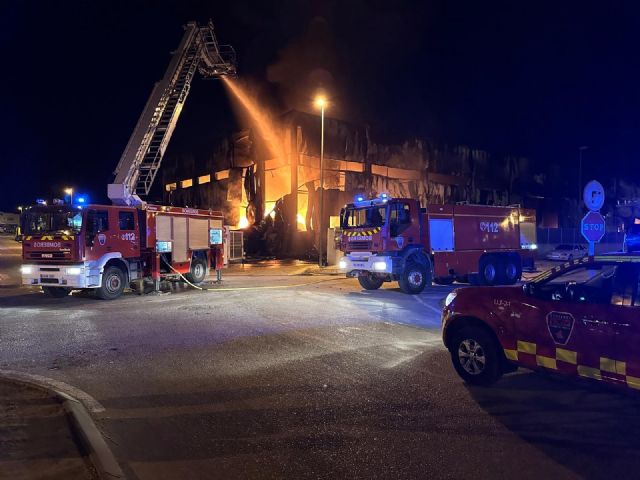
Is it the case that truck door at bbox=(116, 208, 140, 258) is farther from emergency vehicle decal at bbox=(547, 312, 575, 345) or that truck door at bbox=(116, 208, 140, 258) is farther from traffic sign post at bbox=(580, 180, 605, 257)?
emergency vehicle decal at bbox=(547, 312, 575, 345)

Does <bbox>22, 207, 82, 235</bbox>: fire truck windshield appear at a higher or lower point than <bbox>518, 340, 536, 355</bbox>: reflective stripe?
higher

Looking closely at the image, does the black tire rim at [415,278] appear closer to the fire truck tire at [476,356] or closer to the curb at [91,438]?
the fire truck tire at [476,356]

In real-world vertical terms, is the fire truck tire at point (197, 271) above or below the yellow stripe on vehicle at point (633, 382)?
above

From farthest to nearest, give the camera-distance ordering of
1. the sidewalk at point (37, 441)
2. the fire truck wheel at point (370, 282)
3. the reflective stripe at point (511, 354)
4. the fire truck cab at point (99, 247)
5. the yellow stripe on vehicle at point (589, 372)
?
the fire truck wheel at point (370, 282) → the fire truck cab at point (99, 247) → the reflective stripe at point (511, 354) → the yellow stripe on vehicle at point (589, 372) → the sidewalk at point (37, 441)

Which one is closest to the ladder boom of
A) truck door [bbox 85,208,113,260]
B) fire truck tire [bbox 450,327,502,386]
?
truck door [bbox 85,208,113,260]

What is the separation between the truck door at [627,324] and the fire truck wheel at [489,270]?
12.0m

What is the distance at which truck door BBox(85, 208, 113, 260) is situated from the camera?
41.5ft

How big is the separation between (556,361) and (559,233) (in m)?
38.0

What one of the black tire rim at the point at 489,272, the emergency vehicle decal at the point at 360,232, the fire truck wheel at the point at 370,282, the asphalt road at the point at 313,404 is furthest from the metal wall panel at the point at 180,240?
the black tire rim at the point at 489,272

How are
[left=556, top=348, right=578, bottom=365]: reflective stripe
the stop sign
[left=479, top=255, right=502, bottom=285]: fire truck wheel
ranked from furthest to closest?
[left=479, top=255, right=502, bottom=285]: fire truck wheel < the stop sign < [left=556, top=348, right=578, bottom=365]: reflective stripe

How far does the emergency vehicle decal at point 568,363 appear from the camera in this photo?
A: 4293 millimetres

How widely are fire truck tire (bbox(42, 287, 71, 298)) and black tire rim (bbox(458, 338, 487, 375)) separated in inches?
463

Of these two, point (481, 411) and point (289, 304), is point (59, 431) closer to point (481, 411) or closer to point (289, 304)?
point (481, 411)

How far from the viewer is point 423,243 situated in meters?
14.5
